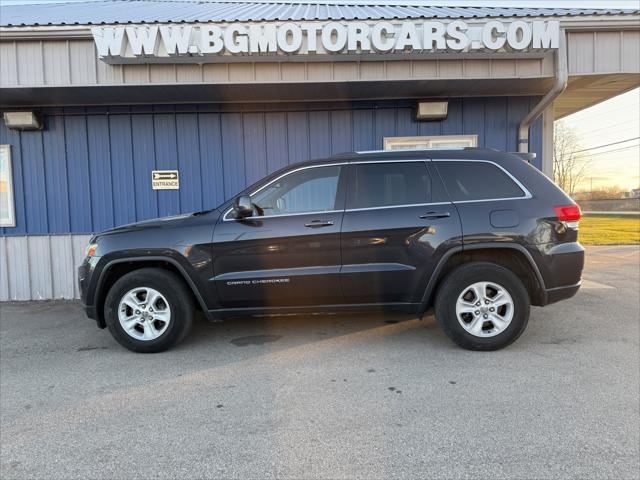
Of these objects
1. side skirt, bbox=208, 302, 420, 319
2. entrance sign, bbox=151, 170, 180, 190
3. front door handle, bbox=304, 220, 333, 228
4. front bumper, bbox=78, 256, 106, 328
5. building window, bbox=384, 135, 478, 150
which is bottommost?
side skirt, bbox=208, 302, 420, 319

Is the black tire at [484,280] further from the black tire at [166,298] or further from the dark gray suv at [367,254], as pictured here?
the black tire at [166,298]

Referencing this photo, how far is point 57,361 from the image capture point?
169 inches

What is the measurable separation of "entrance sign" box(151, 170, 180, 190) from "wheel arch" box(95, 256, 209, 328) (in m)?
3.06

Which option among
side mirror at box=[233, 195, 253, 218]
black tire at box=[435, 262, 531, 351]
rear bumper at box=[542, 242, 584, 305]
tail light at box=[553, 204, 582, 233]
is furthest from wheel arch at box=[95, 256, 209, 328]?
tail light at box=[553, 204, 582, 233]

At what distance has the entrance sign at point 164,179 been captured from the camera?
7.25 meters

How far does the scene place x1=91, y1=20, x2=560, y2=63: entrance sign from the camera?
5.59 m

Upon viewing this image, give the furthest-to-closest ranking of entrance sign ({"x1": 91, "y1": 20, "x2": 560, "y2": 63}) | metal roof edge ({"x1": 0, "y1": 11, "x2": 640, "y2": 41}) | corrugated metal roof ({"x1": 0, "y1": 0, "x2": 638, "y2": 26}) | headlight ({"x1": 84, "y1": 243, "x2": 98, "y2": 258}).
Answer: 1. corrugated metal roof ({"x1": 0, "y1": 0, "x2": 638, "y2": 26})
2. metal roof edge ({"x1": 0, "y1": 11, "x2": 640, "y2": 41})
3. entrance sign ({"x1": 91, "y1": 20, "x2": 560, "y2": 63})
4. headlight ({"x1": 84, "y1": 243, "x2": 98, "y2": 258})

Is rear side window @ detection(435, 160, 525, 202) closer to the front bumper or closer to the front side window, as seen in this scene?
the front side window

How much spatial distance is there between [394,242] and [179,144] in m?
4.66

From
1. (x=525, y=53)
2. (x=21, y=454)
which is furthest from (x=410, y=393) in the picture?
(x=525, y=53)

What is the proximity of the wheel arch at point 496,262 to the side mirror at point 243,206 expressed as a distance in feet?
6.36

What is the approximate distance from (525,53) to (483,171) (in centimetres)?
270

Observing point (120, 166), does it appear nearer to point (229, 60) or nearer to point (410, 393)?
point (229, 60)

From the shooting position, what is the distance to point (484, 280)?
420cm
